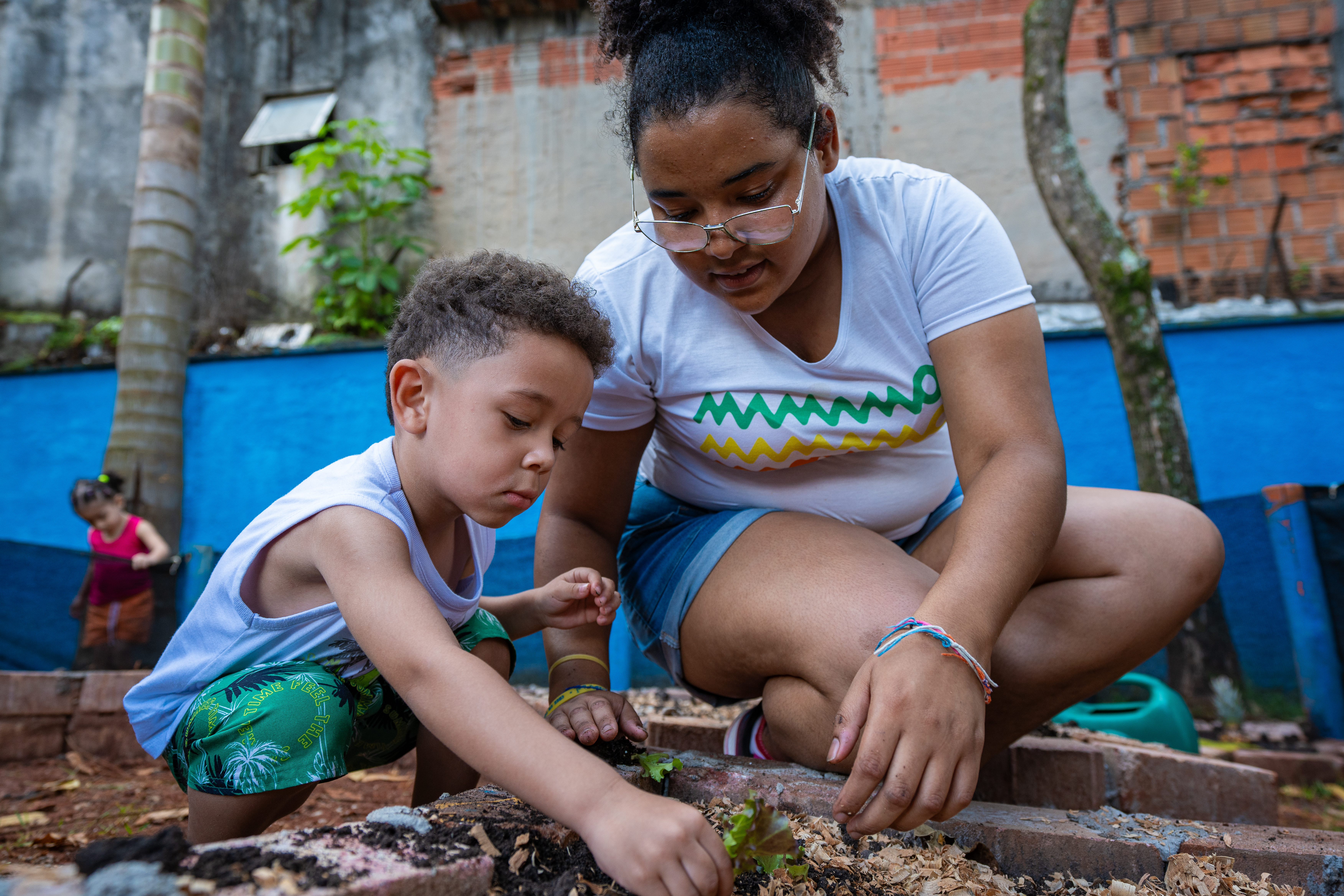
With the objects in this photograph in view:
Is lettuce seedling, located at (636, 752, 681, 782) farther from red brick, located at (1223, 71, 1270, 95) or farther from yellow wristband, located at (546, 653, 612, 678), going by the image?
red brick, located at (1223, 71, 1270, 95)

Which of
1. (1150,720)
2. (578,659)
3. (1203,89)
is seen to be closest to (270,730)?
(578,659)

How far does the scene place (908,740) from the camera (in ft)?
4.05

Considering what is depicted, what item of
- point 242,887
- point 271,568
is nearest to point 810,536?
point 271,568

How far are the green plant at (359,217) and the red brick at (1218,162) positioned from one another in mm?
6246

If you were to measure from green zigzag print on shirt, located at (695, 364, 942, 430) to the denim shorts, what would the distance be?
23 centimetres

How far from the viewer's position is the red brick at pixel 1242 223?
623 cm

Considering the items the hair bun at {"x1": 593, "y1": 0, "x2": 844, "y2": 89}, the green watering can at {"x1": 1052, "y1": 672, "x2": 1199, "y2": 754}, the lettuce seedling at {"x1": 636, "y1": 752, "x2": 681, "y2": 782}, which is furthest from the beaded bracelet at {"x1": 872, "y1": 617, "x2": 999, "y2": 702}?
the green watering can at {"x1": 1052, "y1": 672, "x2": 1199, "y2": 754}

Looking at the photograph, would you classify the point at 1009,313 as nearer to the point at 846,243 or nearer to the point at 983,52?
the point at 846,243

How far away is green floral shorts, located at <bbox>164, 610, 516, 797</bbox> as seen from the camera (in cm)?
149

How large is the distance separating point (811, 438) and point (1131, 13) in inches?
256

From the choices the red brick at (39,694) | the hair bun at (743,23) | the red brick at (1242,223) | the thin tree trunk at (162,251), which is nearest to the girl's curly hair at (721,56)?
the hair bun at (743,23)

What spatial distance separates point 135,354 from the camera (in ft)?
19.4

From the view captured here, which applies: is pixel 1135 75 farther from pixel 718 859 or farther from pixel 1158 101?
pixel 718 859

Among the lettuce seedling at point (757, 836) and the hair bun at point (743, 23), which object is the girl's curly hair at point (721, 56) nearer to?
the hair bun at point (743, 23)
